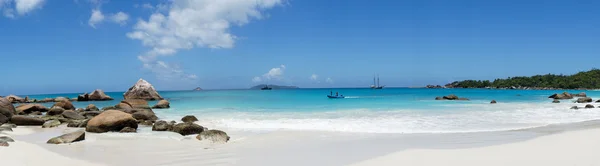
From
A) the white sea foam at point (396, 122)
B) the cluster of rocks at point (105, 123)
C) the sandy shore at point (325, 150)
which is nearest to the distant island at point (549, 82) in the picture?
the white sea foam at point (396, 122)

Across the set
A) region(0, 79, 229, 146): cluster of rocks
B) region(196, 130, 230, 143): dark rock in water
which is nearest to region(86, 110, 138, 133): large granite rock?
region(0, 79, 229, 146): cluster of rocks

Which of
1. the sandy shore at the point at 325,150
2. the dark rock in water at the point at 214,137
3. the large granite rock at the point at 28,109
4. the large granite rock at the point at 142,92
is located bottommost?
the sandy shore at the point at 325,150

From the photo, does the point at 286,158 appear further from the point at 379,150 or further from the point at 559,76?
the point at 559,76

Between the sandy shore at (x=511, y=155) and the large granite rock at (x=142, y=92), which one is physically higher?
the large granite rock at (x=142, y=92)

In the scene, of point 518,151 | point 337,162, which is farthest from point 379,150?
point 518,151

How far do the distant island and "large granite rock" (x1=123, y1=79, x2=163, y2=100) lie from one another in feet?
313

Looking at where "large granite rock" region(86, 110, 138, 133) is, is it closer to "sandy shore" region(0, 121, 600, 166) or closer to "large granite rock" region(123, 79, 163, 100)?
"sandy shore" region(0, 121, 600, 166)

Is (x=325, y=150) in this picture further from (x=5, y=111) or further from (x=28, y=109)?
(x=28, y=109)

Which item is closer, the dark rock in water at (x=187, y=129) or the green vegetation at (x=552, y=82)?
the dark rock in water at (x=187, y=129)

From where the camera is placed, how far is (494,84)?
12812 cm

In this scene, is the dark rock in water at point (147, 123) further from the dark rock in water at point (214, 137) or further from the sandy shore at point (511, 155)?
the sandy shore at point (511, 155)

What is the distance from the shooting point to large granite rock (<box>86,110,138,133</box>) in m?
12.2

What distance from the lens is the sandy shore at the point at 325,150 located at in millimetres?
6781

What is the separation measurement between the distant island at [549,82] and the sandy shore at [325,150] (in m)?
105
